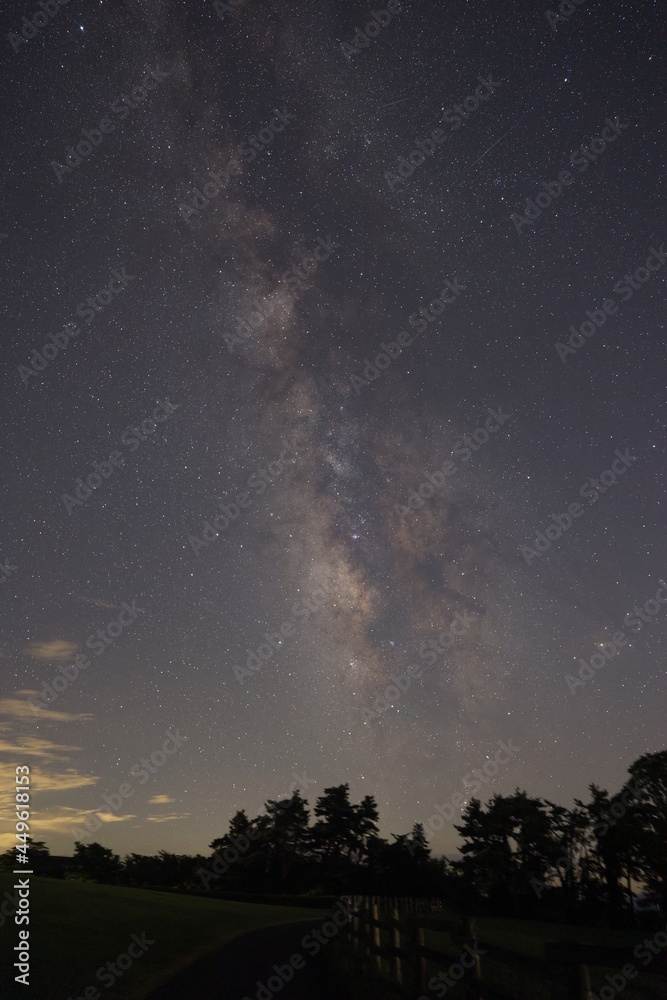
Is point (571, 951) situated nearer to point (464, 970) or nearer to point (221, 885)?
point (464, 970)

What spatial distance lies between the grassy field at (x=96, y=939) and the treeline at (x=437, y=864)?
41228 mm

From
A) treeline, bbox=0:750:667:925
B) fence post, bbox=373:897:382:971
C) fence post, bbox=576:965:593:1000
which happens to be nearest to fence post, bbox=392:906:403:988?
fence post, bbox=373:897:382:971

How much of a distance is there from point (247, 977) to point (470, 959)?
832cm

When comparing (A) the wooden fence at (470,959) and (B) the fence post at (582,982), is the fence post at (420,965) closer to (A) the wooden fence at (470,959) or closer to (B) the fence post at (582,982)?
Result: (A) the wooden fence at (470,959)

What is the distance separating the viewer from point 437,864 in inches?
3100

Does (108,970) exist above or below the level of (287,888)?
above

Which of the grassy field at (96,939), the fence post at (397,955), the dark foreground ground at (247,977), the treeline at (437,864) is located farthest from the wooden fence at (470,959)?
the treeline at (437,864)

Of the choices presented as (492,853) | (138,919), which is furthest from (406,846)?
(138,919)

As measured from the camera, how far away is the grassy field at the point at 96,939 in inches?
504

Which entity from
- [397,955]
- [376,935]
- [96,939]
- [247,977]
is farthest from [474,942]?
[96,939]

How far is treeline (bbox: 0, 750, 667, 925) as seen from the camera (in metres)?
69.6

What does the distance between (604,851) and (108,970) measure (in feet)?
213

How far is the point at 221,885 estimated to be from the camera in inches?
2785

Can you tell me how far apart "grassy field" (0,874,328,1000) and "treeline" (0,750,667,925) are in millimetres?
41228
